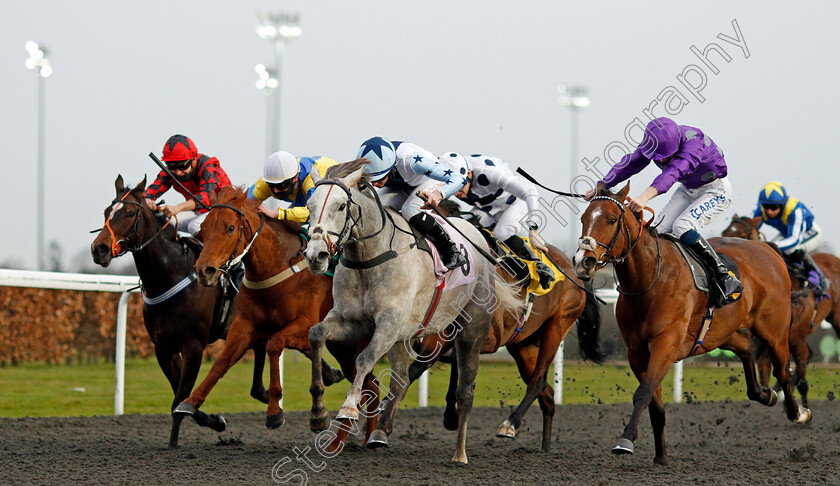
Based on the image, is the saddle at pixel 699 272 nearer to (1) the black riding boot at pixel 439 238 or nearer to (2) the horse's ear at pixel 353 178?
(1) the black riding boot at pixel 439 238

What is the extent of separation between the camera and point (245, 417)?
7410 millimetres

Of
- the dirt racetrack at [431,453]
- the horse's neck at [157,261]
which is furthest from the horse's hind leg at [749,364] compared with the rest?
the horse's neck at [157,261]

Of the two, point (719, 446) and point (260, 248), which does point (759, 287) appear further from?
point (260, 248)

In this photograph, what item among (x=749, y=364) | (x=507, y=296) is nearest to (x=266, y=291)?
(x=507, y=296)

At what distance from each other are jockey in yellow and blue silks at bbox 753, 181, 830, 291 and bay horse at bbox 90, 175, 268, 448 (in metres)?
5.31

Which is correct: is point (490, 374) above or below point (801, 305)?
below

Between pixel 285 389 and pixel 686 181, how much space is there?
19.5 feet

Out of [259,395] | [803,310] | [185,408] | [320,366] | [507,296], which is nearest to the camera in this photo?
[320,366]

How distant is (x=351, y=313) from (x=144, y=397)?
5764 mm

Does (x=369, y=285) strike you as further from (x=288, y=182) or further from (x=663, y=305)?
(x=663, y=305)

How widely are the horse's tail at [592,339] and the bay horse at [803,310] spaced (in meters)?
1.29

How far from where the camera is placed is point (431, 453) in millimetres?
5531

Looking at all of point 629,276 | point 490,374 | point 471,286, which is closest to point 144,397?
point 490,374

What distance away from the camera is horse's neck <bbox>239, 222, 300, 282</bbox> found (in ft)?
16.4
